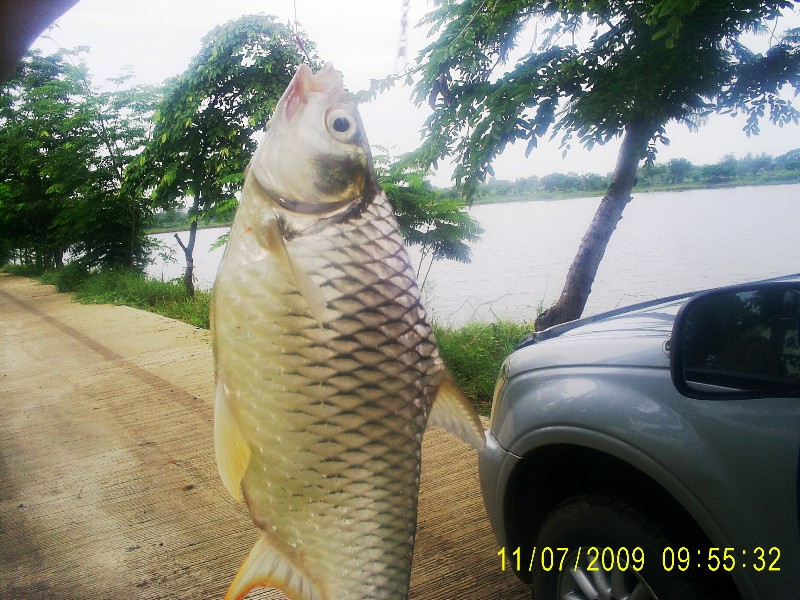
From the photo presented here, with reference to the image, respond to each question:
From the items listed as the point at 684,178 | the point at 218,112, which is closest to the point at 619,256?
the point at 684,178

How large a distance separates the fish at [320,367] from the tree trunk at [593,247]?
481 cm

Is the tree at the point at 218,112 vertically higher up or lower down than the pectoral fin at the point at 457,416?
higher up

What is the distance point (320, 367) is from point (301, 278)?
0.08 metres

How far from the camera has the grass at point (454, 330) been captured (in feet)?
16.3

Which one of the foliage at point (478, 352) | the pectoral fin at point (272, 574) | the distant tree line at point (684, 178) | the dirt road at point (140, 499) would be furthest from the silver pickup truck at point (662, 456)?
the foliage at point (478, 352)

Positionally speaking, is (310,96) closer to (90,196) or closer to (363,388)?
(363,388)

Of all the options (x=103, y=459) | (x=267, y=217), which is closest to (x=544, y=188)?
(x=267, y=217)

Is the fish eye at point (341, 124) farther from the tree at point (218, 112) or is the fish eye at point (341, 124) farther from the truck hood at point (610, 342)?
the truck hood at point (610, 342)

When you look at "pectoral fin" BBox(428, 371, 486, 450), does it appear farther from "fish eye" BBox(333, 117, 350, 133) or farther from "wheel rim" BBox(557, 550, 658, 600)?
"wheel rim" BBox(557, 550, 658, 600)

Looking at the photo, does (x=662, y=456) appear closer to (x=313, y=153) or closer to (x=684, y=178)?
(x=684, y=178)

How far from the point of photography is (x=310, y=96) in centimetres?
62

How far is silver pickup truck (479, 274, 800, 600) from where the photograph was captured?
5.14 feet

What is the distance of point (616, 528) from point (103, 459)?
3.77 metres
